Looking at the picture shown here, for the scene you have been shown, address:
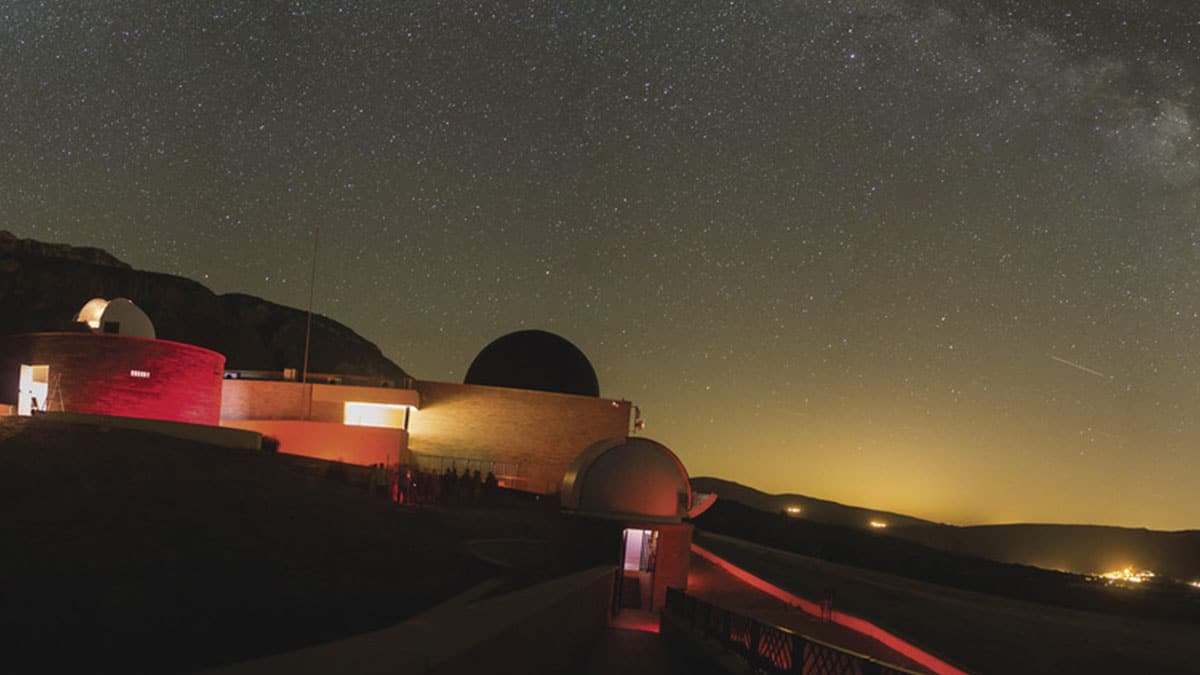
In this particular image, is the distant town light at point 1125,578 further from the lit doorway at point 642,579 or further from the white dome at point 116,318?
the white dome at point 116,318

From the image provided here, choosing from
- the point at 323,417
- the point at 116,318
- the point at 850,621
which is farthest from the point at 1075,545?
the point at 116,318

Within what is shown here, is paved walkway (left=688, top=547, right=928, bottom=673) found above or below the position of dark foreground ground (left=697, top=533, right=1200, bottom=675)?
above

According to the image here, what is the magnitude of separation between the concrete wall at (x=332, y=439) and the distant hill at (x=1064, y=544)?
37430 mm

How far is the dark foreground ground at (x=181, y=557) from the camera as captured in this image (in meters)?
10.4

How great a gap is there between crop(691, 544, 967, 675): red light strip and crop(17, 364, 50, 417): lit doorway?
17.2 meters

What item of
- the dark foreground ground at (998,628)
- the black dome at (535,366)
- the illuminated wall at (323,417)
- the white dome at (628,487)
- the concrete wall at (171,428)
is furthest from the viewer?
the black dome at (535,366)

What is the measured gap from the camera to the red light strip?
1512 cm

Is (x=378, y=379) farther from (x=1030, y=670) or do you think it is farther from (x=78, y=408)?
(x=1030, y=670)

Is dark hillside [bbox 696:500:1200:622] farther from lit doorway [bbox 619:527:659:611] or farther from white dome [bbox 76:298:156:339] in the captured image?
white dome [bbox 76:298:156:339]

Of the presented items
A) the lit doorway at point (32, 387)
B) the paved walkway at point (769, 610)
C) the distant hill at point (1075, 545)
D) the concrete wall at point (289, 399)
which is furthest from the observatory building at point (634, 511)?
the distant hill at point (1075, 545)

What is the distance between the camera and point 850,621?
18.6 m

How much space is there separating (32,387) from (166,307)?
83879 millimetres

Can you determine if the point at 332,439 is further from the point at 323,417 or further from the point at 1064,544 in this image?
→ the point at 1064,544

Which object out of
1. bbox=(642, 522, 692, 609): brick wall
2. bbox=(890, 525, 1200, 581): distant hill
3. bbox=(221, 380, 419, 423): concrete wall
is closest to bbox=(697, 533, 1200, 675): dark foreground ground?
bbox=(642, 522, 692, 609): brick wall
